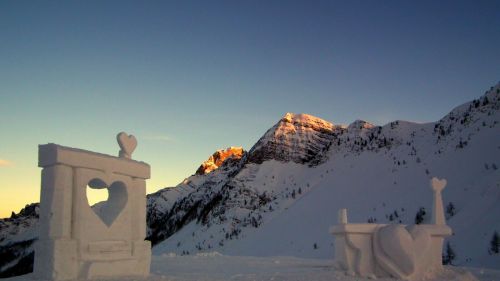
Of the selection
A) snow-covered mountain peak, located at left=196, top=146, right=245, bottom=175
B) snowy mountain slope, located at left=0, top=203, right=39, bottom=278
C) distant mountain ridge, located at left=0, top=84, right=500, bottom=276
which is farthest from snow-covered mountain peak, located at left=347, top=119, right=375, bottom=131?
snowy mountain slope, located at left=0, top=203, right=39, bottom=278

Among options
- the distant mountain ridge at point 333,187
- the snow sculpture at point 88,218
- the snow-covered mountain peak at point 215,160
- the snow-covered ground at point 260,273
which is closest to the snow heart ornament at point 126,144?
the snow sculpture at point 88,218

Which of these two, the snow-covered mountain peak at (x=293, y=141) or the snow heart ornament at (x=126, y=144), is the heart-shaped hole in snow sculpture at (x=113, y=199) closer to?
the snow heart ornament at (x=126, y=144)

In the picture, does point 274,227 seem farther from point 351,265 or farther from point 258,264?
point 351,265

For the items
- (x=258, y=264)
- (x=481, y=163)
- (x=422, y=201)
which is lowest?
(x=258, y=264)

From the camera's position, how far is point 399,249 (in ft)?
40.5

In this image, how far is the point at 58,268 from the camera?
398 inches

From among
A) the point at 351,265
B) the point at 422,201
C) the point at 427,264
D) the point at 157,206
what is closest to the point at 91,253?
the point at 351,265

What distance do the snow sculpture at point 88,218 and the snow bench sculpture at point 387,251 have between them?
4919 mm

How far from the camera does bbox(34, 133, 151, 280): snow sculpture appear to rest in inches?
406

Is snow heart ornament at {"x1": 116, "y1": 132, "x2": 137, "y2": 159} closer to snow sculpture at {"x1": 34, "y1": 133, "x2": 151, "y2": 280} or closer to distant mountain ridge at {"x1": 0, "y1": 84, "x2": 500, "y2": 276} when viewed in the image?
snow sculpture at {"x1": 34, "y1": 133, "x2": 151, "y2": 280}

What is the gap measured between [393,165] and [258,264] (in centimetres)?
1550

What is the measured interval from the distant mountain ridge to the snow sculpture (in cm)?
1100

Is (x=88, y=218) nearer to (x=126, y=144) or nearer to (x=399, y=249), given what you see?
(x=126, y=144)

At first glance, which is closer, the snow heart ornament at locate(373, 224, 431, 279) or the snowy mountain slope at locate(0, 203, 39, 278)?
the snow heart ornament at locate(373, 224, 431, 279)
